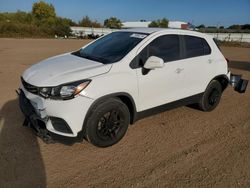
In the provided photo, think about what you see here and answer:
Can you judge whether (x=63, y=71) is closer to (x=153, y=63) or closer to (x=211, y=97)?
(x=153, y=63)

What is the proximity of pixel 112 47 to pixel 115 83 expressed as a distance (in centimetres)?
99

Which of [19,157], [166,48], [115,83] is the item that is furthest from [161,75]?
[19,157]

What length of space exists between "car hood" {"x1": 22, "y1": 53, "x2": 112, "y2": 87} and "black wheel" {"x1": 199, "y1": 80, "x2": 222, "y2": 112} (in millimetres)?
2500

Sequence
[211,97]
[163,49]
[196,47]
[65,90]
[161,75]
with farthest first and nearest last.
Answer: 1. [211,97]
2. [196,47]
3. [163,49]
4. [161,75]
5. [65,90]

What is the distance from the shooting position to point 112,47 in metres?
4.15

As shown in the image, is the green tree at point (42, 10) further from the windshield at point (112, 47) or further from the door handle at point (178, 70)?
the door handle at point (178, 70)

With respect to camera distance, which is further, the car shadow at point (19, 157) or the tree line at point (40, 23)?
the tree line at point (40, 23)

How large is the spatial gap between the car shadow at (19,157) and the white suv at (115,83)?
1.02ft

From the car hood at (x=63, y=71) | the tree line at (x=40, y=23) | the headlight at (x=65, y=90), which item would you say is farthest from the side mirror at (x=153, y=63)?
the tree line at (x=40, y=23)

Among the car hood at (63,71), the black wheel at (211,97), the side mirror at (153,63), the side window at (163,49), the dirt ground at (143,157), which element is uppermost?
the side window at (163,49)

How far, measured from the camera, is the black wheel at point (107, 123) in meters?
3.31

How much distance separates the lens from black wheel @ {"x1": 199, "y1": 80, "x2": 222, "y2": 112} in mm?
5008

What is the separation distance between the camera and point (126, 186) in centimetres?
282

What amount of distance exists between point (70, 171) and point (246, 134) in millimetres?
3119
